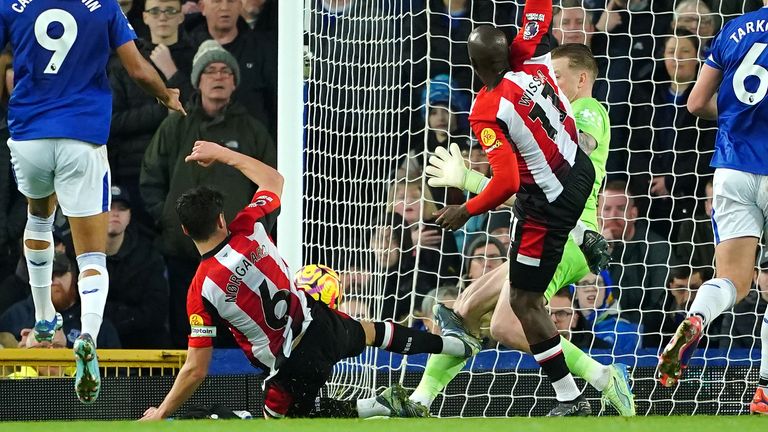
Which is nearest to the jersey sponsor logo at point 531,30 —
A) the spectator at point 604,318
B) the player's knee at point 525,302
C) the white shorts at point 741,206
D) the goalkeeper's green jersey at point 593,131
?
the goalkeeper's green jersey at point 593,131

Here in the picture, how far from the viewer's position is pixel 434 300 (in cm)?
847

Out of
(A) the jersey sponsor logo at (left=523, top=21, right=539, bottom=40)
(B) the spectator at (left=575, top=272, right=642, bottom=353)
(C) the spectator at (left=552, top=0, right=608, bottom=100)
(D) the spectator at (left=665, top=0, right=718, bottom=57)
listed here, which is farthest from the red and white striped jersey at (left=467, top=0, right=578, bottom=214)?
(D) the spectator at (left=665, top=0, right=718, bottom=57)

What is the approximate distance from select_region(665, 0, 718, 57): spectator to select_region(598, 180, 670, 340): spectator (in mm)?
1162

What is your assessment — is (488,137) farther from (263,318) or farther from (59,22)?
(59,22)

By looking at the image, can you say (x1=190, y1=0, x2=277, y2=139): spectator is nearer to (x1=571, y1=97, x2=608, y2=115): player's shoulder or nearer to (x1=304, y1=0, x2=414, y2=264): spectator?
(x1=304, y1=0, x2=414, y2=264): spectator

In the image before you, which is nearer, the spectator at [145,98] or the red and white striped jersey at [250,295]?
the red and white striped jersey at [250,295]

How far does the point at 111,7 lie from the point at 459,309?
229 centimetres

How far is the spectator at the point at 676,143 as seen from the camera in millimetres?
8727

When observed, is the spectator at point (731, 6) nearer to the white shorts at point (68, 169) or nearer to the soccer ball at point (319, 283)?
the soccer ball at point (319, 283)

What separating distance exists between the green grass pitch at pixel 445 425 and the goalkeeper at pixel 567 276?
1.66 meters

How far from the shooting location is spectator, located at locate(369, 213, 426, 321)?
8094 millimetres

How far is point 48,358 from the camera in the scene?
7215mm

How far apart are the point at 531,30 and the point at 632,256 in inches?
126

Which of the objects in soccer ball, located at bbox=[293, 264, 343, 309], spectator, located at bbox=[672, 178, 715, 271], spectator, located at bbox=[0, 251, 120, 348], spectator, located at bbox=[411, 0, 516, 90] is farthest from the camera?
spectator, located at bbox=[411, 0, 516, 90]
